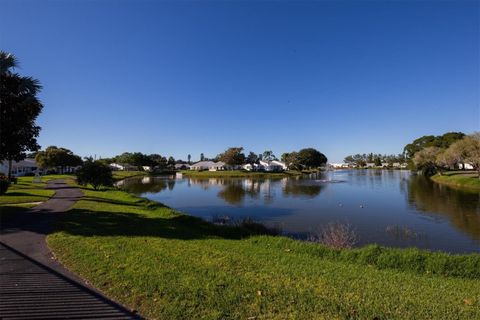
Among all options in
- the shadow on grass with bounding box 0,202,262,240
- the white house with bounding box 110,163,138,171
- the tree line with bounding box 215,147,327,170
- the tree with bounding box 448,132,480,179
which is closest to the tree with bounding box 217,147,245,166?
the tree line with bounding box 215,147,327,170

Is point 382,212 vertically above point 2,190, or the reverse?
point 2,190

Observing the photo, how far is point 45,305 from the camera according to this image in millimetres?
5352

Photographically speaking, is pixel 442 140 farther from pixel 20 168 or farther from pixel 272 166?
pixel 20 168

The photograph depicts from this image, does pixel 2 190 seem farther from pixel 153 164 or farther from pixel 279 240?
pixel 153 164

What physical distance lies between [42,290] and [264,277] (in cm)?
429

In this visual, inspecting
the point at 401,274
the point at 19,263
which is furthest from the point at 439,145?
the point at 19,263

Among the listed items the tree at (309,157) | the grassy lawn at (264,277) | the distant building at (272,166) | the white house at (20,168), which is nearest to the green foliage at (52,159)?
the white house at (20,168)

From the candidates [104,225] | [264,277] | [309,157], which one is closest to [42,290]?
[264,277]

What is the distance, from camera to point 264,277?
6.77 metres

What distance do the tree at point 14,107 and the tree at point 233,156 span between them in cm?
9922

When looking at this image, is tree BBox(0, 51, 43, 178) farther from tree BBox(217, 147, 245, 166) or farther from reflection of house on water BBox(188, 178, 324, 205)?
tree BBox(217, 147, 245, 166)

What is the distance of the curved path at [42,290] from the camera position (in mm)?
5074

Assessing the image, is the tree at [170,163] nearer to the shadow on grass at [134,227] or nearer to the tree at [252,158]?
the tree at [252,158]

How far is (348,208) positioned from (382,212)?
2771 mm
